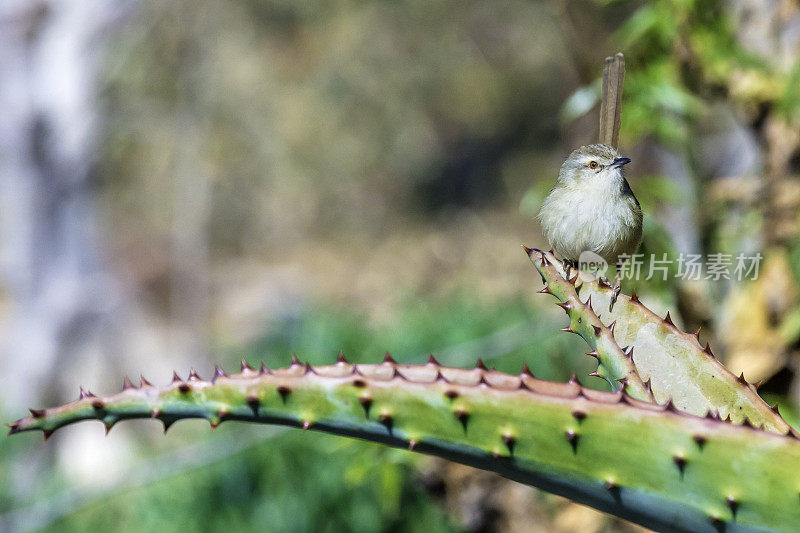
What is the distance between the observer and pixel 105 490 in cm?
367

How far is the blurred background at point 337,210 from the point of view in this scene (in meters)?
2.16

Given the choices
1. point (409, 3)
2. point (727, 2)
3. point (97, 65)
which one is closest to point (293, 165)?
point (409, 3)

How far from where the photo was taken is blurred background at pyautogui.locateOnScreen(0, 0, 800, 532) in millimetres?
2158

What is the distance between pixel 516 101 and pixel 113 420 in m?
10.8

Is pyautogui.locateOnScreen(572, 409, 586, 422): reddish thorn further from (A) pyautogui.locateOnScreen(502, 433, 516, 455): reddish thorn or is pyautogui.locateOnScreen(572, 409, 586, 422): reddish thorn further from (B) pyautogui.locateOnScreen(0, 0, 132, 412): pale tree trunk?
(B) pyautogui.locateOnScreen(0, 0, 132, 412): pale tree trunk

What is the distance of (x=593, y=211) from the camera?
113 centimetres

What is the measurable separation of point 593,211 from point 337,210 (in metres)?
10.0

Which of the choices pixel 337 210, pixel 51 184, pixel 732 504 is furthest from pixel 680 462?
pixel 337 210

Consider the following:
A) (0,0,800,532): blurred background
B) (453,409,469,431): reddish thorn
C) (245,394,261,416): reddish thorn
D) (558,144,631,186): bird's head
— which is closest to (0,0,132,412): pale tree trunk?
(0,0,800,532): blurred background

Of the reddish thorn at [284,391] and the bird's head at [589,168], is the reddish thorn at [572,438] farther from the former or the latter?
the bird's head at [589,168]

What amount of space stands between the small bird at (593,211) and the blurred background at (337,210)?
1.85 feet

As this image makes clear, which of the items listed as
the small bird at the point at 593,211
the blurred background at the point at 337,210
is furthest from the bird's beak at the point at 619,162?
the blurred background at the point at 337,210

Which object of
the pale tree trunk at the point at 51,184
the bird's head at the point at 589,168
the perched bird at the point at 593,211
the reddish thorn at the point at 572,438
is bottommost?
the reddish thorn at the point at 572,438

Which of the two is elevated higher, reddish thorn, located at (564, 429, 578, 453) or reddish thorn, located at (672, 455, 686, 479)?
reddish thorn, located at (564, 429, 578, 453)
